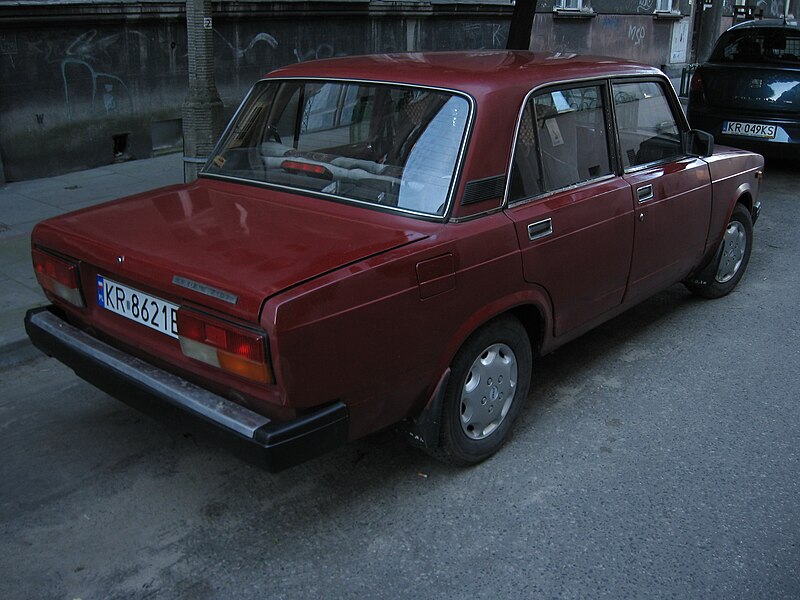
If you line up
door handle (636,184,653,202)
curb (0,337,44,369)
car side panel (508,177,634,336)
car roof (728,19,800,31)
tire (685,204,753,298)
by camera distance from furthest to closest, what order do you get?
car roof (728,19,800,31) → tire (685,204,753,298) → curb (0,337,44,369) → door handle (636,184,653,202) → car side panel (508,177,634,336)

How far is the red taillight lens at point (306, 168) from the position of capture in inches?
150

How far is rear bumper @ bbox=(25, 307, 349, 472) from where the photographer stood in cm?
287

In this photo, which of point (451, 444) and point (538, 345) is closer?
point (451, 444)

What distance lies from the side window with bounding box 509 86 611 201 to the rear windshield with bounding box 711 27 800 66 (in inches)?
258

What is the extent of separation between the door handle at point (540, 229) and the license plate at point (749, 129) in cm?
673

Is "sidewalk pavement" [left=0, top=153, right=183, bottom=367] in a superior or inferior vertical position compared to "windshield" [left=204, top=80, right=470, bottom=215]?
inferior

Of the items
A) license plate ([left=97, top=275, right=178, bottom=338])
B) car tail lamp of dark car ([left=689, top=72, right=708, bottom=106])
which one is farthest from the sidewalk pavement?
car tail lamp of dark car ([left=689, top=72, right=708, bottom=106])

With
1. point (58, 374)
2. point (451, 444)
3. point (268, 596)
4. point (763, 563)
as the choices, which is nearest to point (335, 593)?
point (268, 596)

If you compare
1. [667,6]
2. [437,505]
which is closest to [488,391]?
[437,505]

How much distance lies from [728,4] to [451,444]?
22.8 metres

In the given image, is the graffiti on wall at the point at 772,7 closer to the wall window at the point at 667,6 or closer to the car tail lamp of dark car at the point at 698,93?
the wall window at the point at 667,6

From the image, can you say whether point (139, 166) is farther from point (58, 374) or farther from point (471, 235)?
point (471, 235)

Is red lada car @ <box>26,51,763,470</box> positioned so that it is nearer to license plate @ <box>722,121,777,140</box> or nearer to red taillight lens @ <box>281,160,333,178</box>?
red taillight lens @ <box>281,160,333,178</box>

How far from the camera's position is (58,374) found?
4.79 meters
